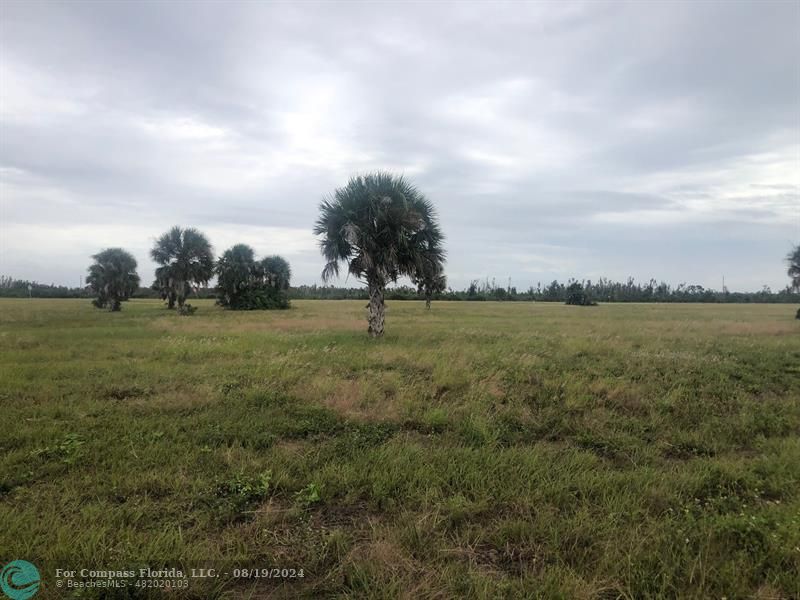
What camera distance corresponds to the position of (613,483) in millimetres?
4625

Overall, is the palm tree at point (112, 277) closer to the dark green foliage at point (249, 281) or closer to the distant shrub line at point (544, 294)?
the dark green foliage at point (249, 281)

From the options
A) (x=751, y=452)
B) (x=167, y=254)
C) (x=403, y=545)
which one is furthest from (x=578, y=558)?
(x=167, y=254)

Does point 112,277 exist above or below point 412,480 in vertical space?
above

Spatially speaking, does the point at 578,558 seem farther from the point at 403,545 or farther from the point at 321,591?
the point at 321,591

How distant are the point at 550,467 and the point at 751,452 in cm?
338

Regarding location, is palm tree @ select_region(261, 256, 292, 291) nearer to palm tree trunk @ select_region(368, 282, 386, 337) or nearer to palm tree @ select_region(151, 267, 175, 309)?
palm tree @ select_region(151, 267, 175, 309)

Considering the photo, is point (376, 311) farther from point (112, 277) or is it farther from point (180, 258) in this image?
point (112, 277)

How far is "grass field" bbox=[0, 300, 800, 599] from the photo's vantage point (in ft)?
10.3

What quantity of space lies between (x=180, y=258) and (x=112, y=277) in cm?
865

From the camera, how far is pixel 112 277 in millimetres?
41906

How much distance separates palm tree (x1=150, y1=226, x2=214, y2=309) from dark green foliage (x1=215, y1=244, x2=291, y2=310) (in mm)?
9297

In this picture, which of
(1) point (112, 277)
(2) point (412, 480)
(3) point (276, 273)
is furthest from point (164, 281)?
(2) point (412, 480)

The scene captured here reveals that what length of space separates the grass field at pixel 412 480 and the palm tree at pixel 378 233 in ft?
27.7

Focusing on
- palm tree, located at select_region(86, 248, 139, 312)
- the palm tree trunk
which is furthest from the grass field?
palm tree, located at select_region(86, 248, 139, 312)
